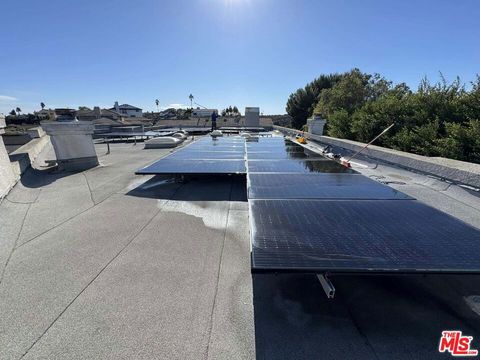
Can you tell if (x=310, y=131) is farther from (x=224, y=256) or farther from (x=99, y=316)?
(x=99, y=316)

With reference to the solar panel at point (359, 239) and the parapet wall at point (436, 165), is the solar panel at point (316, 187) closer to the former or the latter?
the solar panel at point (359, 239)

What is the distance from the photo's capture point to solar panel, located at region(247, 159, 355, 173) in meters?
8.52

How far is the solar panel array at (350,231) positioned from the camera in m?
2.97

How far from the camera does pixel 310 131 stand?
2050 cm

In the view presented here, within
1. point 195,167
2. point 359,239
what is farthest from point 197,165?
point 359,239

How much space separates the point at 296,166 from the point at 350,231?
5562 millimetres

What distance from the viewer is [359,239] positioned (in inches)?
141

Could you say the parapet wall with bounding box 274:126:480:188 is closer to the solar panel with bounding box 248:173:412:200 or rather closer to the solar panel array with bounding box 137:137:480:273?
the solar panel with bounding box 248:173:412:200

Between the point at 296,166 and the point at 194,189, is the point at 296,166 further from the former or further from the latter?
the point at 194,189

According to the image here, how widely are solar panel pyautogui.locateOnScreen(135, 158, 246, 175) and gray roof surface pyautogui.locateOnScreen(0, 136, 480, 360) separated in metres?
2.75

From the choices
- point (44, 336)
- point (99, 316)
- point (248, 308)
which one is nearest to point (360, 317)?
point (248, 308)

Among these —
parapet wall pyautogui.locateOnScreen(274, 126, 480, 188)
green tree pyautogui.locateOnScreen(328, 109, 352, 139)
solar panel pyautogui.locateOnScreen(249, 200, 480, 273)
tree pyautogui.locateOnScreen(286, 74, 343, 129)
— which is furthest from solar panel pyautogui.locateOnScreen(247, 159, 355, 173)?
tree pyautogui.locateOnScreen(286, 74, 343, 129)

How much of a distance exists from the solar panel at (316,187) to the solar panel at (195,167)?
131 cm

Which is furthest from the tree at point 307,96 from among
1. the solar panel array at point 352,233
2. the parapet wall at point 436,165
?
the solar panel array at point 352,233
